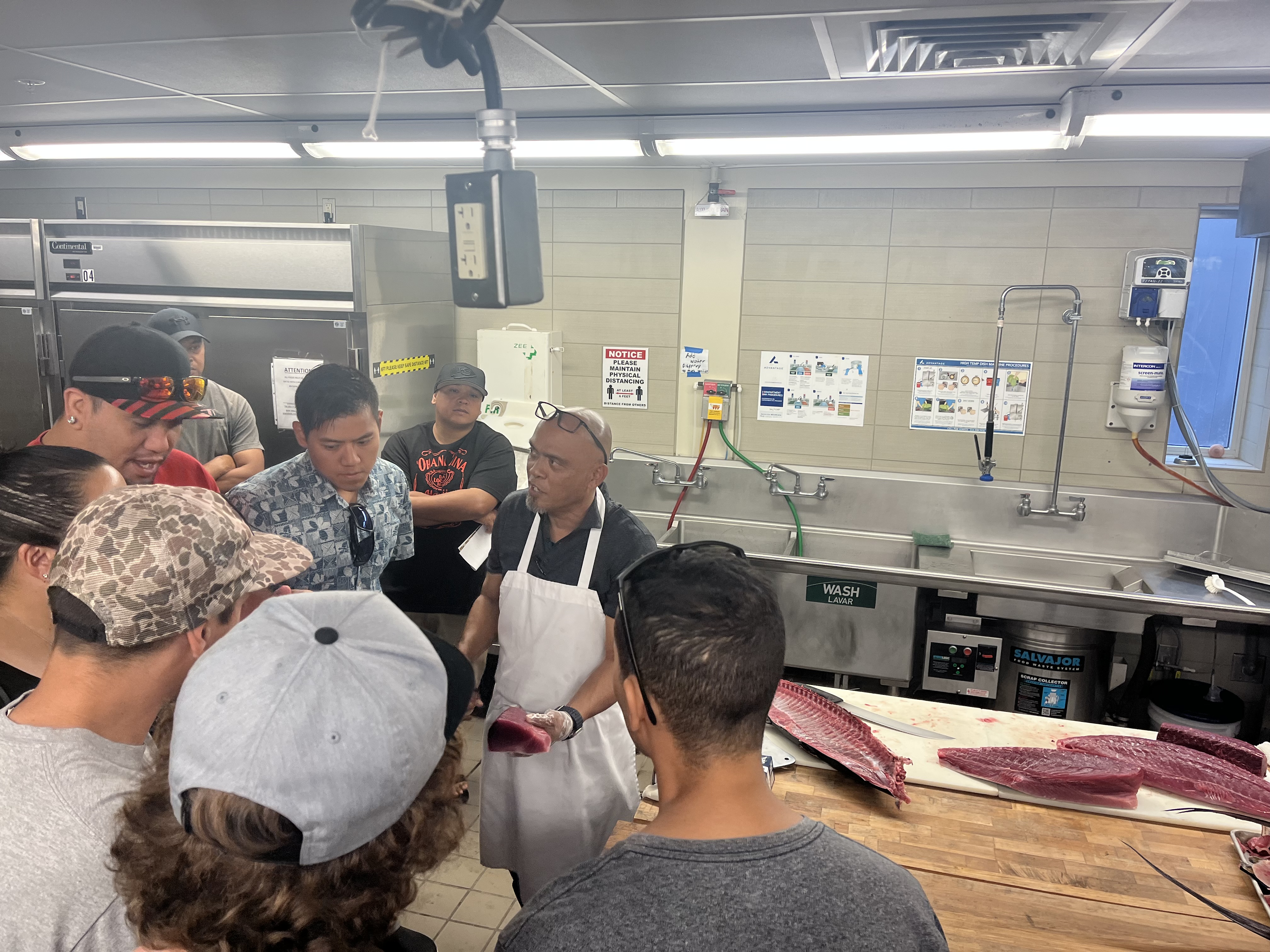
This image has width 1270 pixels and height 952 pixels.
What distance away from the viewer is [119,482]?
5.93 feet

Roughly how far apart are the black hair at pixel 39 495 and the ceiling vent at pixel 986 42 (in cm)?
220

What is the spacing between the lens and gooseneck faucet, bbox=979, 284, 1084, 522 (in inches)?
169

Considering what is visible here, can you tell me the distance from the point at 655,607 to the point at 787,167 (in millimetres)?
3830

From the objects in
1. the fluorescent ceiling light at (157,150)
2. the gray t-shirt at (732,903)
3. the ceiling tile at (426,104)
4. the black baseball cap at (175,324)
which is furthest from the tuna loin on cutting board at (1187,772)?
the fluorescent ceiling light at (157,150)

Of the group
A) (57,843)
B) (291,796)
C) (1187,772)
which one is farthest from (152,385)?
(1187,772)

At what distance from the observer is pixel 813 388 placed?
4.76 meters

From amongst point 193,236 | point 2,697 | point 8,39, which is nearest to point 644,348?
point 193,236

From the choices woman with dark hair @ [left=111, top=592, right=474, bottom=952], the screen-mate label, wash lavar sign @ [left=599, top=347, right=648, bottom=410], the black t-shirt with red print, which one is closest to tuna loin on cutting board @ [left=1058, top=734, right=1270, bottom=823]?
woman with dark hair @ [left=111, top=592, right=474, bottom=952]

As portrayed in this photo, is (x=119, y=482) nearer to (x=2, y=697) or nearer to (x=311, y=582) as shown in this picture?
(x=2, y=697)

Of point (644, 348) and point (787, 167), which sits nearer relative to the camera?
point (787, 167)

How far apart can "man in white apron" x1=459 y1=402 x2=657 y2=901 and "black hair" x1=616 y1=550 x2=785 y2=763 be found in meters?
0.95

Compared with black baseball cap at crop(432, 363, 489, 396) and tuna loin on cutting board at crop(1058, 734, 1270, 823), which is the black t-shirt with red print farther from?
tuna loin on cutting board at crop(1058, 734, 1270, 823)

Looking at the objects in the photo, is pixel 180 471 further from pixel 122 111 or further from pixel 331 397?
pixel 122 111

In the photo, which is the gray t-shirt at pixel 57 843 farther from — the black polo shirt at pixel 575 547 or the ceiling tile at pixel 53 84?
the ceiling tile at pixel 53 84
